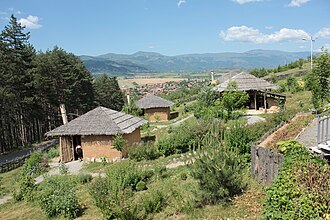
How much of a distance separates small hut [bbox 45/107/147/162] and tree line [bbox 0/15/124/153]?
191 inches

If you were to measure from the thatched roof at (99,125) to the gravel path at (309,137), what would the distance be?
11747 mm

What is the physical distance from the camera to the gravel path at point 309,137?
1034 centimetres

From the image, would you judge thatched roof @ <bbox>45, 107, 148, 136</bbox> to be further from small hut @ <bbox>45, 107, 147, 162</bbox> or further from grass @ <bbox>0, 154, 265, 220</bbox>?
grass @ <bbox>0, 154, 265, 220</bbox>

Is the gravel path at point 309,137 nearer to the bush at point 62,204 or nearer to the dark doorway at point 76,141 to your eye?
the bush at point 62,204

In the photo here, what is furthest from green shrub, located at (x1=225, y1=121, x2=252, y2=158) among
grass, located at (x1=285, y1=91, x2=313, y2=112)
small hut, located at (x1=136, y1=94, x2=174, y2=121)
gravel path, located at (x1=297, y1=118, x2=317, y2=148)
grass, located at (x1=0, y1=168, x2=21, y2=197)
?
small hut, located at (x1=136, y1=94, x2=174, y2=121)

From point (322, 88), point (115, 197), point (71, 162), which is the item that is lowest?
point (71, 162)

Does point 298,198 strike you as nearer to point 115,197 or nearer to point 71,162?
point 115,197

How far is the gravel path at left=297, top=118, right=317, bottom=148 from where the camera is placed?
10342 millimetres

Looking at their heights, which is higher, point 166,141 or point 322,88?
point 322,88

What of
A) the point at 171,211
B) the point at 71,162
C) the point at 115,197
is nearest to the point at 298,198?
the point at 171,211

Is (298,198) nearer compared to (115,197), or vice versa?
(298,198)

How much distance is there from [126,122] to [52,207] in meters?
11.5

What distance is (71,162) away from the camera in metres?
21.3

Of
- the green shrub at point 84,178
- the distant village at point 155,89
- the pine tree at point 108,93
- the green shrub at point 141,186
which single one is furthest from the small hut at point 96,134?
the distant village at point 155,89
